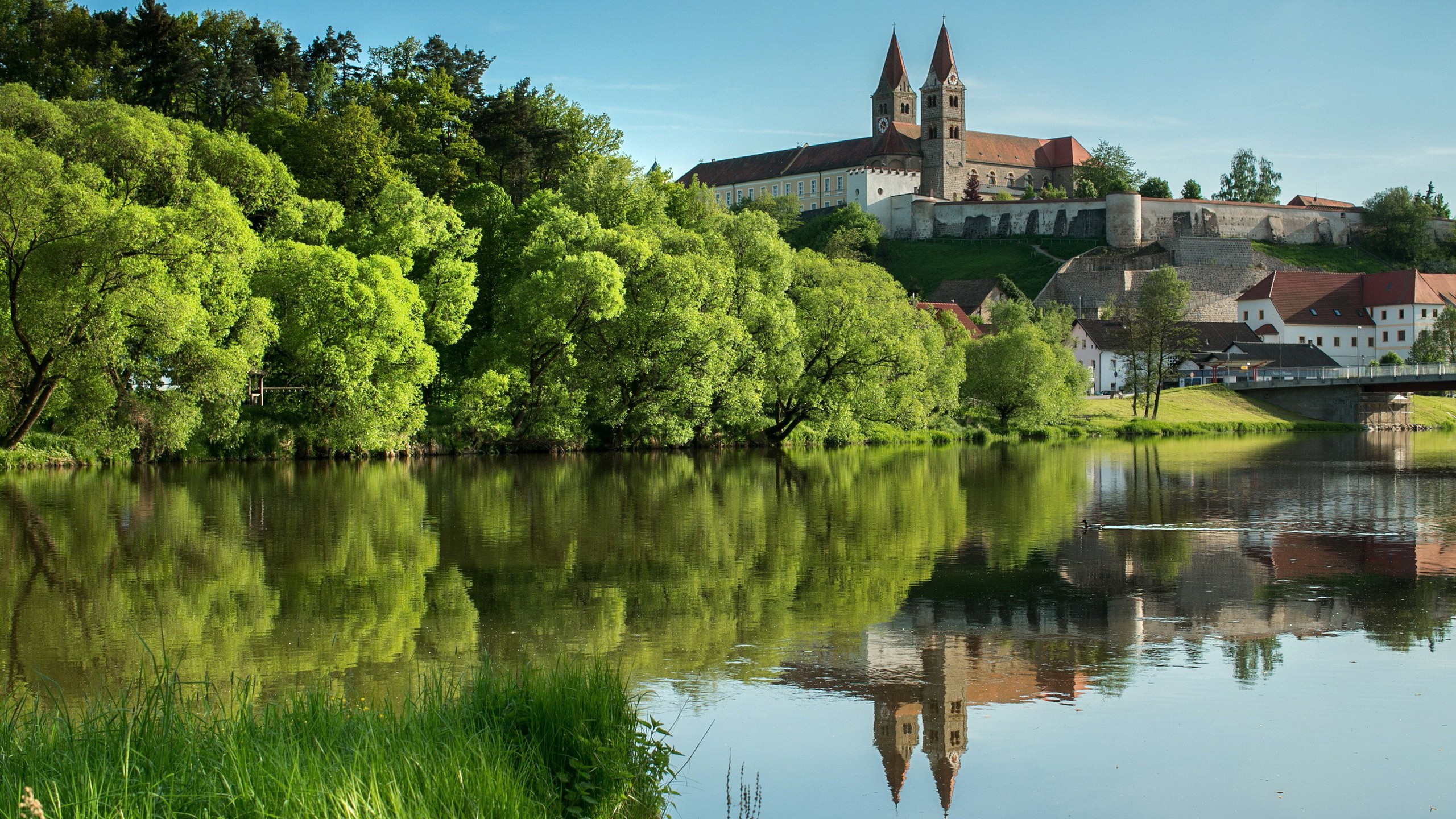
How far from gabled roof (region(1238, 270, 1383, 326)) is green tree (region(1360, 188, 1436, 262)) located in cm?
2018

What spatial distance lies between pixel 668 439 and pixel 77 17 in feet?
115

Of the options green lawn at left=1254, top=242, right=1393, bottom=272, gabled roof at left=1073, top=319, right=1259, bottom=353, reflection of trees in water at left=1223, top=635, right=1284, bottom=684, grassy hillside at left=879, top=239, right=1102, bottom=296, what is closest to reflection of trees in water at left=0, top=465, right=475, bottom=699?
reflection of trees in water at left=1223, top=635, right=1284, bottom=684

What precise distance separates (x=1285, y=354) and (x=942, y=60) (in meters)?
65.3

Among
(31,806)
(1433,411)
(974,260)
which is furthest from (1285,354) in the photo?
(31,806)

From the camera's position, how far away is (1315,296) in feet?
383

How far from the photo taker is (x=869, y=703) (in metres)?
10.1

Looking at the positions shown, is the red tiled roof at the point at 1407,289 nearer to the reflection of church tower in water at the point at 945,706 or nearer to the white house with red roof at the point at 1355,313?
the white house with red roof at the point at 1355,313

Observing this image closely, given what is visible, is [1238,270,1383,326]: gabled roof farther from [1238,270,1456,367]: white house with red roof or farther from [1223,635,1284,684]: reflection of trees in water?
[1223,635,1284,684]: reflection of trees in water

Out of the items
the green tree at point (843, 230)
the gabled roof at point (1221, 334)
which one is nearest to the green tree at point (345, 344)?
the gabled roof at point (1221, 334)

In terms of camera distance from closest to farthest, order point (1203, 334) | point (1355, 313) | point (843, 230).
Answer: point (1203, 334) → point (1355, 313) → point (843, 230)

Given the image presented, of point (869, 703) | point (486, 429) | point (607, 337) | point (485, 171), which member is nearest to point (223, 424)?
point (486, 429)

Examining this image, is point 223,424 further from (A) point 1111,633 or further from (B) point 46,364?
(A) point 1111,633

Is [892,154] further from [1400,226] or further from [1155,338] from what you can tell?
[1155,338]

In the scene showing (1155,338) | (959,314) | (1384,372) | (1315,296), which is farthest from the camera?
(1315,296)
